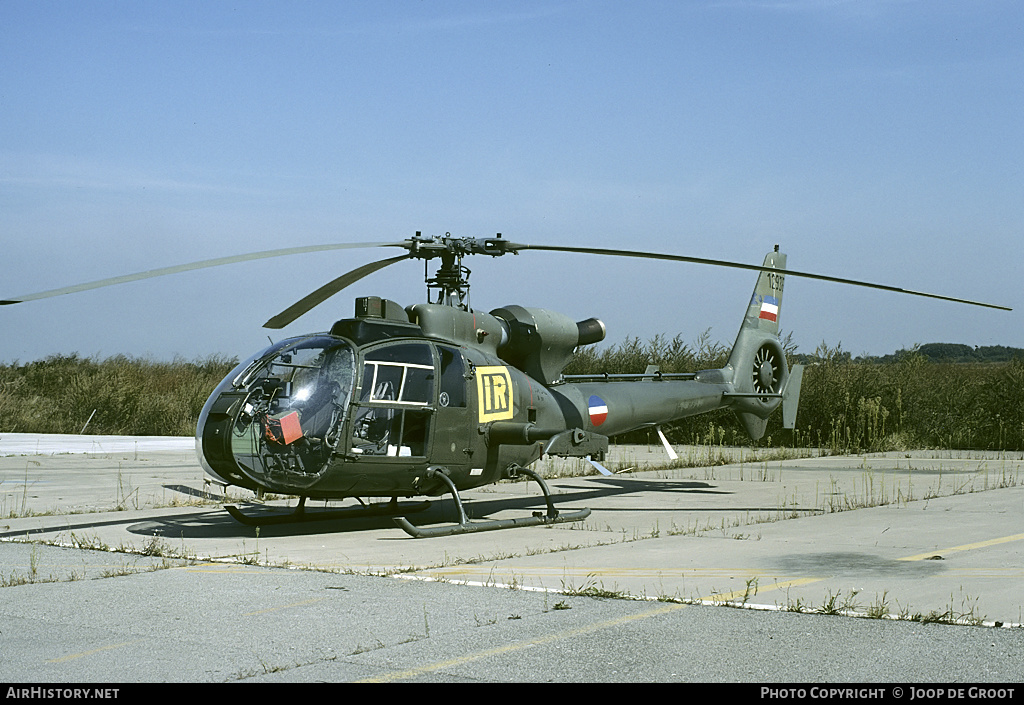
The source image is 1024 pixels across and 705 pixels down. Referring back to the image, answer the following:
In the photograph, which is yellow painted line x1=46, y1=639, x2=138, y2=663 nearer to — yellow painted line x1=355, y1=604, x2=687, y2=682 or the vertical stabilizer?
yellow painted line x1=355, y1=604, x2=687, y2=682

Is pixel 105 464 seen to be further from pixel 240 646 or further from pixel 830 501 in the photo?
pixel 240 646

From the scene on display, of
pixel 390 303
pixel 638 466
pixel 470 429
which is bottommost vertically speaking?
pixel 638 466

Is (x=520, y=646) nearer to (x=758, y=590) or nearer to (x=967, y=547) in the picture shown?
(x=758, y=590)

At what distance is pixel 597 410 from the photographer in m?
12.9

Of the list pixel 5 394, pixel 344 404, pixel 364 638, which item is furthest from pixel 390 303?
pixel 5 394

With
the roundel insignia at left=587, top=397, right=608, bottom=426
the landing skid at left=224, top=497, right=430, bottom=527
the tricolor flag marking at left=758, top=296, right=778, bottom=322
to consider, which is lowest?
the landing skid at left=224, top=497, right=430, bottom=527

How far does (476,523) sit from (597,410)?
2.91m

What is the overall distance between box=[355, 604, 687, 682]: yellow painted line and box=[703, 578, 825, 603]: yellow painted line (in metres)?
0.37

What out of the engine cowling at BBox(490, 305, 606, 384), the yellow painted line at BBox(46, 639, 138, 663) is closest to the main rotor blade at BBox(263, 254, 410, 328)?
the engine cowling at BBox(490, 305, 606, 384)

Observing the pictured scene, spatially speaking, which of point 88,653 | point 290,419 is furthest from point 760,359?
point 88,653

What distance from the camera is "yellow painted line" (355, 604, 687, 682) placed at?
16.4 ft

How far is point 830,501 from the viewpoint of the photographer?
12.7 metres
